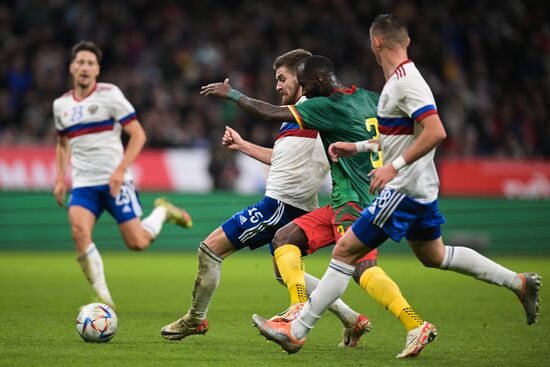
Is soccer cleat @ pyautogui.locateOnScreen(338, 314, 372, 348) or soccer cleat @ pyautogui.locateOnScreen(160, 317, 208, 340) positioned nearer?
soccer cleat @ pyautogui.locateOnScreen(338, 314, 372, 348)

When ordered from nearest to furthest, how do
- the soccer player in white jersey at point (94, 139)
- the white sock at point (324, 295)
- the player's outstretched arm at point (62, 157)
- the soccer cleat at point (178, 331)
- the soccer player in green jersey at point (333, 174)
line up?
the white sock at point (324, 295)
the soccer player in green jersey at point (333, 174)
the soccer cleat at point (178, 331)
the soccer player in white jersey at point (94, 139)
the player's outstretched arm at point (62, 157)

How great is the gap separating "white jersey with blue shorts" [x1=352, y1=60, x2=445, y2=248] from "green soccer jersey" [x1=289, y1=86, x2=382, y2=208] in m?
0.46

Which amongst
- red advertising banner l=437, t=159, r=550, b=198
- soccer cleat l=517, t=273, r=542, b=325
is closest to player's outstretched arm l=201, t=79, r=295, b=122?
soccer cleat l=517, t=273, r=542, b=325

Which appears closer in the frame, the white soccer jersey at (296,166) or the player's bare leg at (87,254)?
the white soccer jersey at (296,166)

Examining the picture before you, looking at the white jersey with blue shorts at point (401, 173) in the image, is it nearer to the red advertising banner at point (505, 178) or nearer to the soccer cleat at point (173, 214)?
the soccer cleat at point (173, 214)

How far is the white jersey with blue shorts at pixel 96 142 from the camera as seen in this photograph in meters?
10.5

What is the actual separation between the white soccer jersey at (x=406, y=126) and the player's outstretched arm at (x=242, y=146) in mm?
1407

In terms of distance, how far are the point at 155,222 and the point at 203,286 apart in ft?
12.3

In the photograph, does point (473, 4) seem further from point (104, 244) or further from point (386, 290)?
point (386, 290)

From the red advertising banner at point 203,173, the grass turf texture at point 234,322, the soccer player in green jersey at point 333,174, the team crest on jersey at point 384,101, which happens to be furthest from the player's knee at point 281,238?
the red advertising banner at point 203,173

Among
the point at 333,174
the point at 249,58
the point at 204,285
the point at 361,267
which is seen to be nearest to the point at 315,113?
the point at 333,174

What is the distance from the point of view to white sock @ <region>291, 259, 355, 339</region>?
22.5 ft

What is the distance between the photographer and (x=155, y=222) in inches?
460

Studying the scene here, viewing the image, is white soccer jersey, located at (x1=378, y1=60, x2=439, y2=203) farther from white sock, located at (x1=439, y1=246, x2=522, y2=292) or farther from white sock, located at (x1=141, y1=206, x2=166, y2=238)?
white sock, located at (x1=141, y1=206, x2=166, y2=238)
